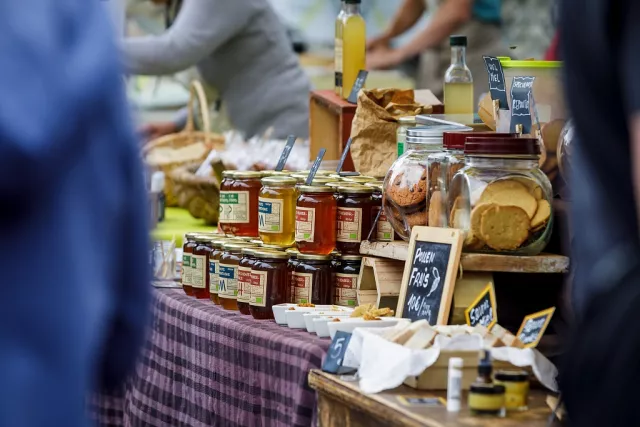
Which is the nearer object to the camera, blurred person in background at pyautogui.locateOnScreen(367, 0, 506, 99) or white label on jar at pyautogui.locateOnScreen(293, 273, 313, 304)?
white label on jar at pyautogui.locateOnScreen(293, 273, 313, 304)

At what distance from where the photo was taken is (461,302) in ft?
8.84

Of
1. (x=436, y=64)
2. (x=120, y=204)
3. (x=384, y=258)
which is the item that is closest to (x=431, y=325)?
(x=384, y=258)

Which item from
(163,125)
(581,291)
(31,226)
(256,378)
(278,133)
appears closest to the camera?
(581,291)

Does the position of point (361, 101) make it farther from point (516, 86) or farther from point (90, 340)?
point (90, 340)

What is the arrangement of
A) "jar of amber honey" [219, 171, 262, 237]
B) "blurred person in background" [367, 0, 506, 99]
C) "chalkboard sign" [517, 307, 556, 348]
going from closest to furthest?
"chalkboard sign" [517, 307, 556, 348]
"jar of amber honey" [219, 171, 262, 237]
"blurred person in background" [367, 0, 506, 99]

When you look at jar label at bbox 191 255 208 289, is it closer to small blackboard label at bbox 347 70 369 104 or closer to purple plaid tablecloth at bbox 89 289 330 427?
purple plaid tablecloth at bbox 89 289 330 427

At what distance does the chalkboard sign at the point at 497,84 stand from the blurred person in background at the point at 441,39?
Result: 3.45 m

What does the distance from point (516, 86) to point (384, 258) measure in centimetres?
53

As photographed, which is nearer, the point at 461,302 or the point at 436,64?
the point at 461,302

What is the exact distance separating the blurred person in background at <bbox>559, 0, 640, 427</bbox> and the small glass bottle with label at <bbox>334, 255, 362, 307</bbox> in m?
2.00

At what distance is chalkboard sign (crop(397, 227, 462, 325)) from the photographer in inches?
105

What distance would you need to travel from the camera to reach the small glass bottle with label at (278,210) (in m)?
3.20

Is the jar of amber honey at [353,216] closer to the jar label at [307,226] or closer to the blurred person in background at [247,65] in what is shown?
the jar label at [307,226]

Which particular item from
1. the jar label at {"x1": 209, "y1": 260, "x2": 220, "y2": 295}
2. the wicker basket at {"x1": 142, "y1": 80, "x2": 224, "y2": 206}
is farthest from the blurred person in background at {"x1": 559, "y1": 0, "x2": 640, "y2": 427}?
the wicker basket at {"x1": 142, "y1": 80, "x2": 224, "y2": 206}
